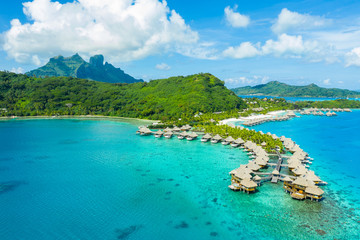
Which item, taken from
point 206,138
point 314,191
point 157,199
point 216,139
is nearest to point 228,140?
point 216,139

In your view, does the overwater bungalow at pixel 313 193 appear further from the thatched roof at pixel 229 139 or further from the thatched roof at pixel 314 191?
the thatched roof at pixel 229 139

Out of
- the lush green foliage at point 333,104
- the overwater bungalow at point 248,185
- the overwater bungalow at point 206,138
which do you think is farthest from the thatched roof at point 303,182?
the lush green foliage at point 333,104

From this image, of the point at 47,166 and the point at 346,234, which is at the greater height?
the point at 47,166

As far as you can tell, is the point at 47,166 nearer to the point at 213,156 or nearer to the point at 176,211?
the point at 176,211

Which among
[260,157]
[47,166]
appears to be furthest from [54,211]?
[260,157]

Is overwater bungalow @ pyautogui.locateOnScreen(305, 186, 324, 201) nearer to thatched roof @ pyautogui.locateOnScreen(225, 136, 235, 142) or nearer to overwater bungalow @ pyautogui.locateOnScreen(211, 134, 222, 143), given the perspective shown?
thatched roof @ pyautogui.locateOnScreen(225, 136, 235, 142)

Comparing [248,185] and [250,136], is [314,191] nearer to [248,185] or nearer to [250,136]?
[248,185]
